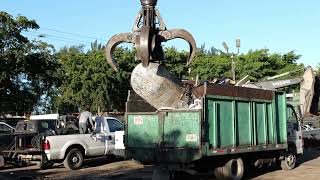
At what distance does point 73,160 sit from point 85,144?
2.35 ft

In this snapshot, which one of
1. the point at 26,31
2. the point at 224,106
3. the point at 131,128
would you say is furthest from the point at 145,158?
the point at 26,31

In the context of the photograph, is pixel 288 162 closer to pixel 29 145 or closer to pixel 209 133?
pixel 209 133

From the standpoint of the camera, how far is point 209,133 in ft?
39.3

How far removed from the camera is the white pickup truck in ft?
54.7

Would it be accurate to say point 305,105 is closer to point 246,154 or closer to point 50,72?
point 246,154

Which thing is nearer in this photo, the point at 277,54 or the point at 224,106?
the point at 224,106

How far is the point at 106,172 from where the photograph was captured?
1617cm

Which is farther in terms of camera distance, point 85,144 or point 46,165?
point 85,144

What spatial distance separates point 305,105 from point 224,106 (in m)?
7.02

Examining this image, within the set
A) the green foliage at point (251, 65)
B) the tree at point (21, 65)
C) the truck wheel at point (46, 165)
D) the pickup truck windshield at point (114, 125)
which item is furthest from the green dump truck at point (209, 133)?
the green foliage at point (251, 65)

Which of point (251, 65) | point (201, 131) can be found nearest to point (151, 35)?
point (201, 131)

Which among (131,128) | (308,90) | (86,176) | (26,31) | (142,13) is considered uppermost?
(26,31)

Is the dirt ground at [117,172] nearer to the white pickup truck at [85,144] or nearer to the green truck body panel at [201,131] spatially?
the white pickup truck at [85,144]

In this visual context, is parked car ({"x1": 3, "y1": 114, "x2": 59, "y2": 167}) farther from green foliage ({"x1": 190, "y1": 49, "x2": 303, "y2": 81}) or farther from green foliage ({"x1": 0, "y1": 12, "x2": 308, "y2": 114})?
green foliage ({"x1": 190, "y1": 49, "x2": 303, "y2": 81})
